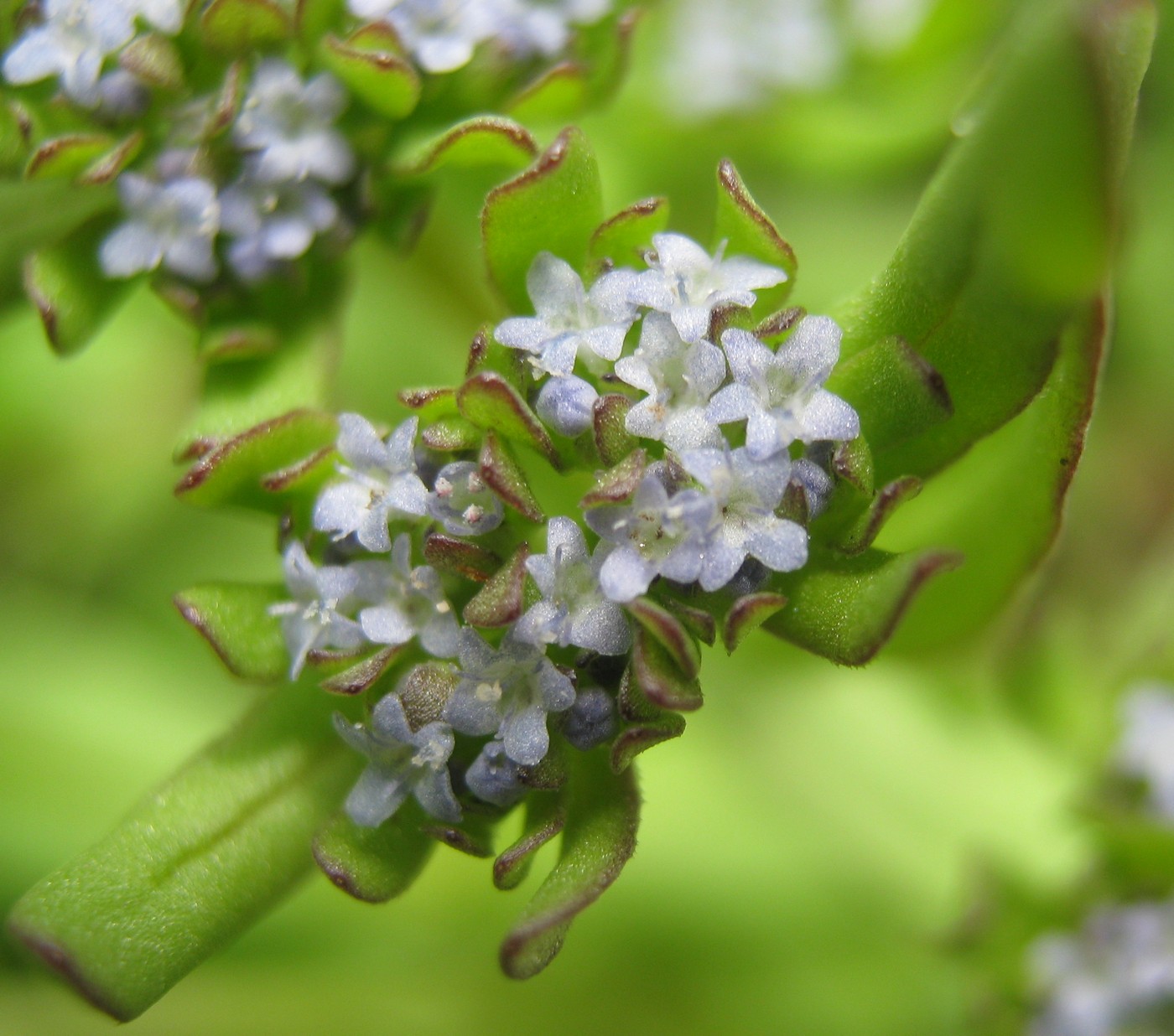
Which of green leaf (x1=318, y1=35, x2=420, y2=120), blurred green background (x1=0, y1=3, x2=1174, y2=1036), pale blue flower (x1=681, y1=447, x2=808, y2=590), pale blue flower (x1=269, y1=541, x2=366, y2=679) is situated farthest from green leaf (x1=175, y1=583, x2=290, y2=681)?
blurred green background (x1=0, y1=3, x2=1174, y2=1036)

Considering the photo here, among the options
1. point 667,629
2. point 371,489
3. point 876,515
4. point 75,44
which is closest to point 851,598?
point 876,515

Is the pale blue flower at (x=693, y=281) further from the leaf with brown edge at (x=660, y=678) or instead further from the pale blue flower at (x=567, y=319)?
the leaf with brown edge at (x=660, y=678)

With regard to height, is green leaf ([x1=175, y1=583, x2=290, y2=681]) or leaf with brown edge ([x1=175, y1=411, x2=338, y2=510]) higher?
leaf with brown edge ([x1=175, y1=411, x2=338, y2=510])

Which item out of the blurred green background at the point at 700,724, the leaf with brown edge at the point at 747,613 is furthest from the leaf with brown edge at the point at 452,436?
the blurred green background at the point at 700,724

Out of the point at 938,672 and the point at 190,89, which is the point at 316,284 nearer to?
the point at 190,89

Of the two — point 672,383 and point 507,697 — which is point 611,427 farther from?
point 507,697

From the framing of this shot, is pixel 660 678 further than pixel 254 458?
No

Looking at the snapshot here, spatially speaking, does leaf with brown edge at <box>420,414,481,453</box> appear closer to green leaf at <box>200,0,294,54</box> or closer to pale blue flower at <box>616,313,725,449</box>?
pale blue flower at <box>616,313,725,449</box>
